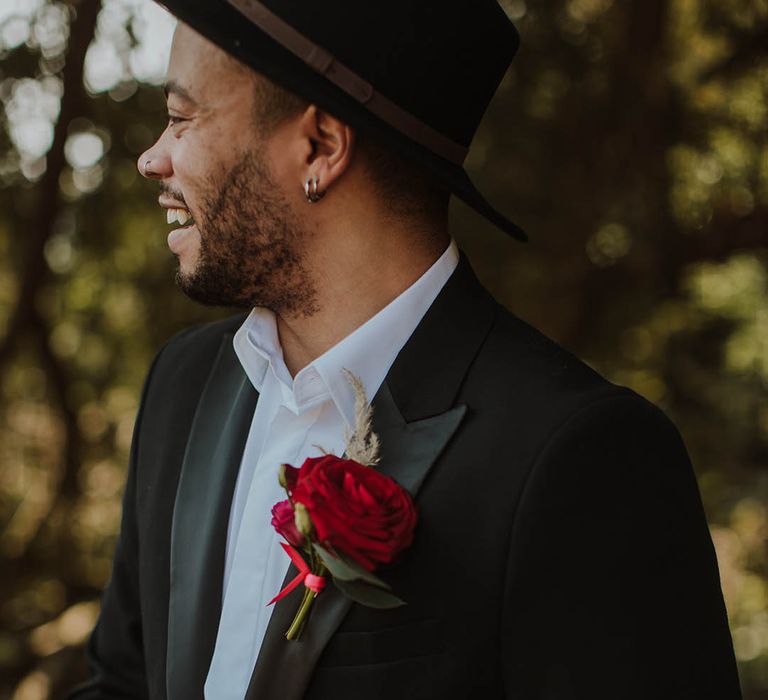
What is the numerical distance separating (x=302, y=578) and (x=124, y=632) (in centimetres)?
75

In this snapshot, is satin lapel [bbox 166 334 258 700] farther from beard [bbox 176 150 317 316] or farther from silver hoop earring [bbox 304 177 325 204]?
silver hoop earring [bbox 304 177 325 204]

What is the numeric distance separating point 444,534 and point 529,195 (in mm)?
2649

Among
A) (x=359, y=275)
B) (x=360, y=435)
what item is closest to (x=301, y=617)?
(x=360, y=435)

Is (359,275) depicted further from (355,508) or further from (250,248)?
(355,508)

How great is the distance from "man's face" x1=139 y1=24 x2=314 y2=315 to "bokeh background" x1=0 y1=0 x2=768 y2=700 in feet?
6.65

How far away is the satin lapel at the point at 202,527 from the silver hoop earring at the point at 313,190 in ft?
1.46

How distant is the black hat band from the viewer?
171 cm

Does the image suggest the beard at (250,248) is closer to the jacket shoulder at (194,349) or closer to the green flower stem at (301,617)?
the jacket shoulder at (194,349)

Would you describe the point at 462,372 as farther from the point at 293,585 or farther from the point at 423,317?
the point at 293,585

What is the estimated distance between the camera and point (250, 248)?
1881mm

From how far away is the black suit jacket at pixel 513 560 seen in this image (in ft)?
5.35

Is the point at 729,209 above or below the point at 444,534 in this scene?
below

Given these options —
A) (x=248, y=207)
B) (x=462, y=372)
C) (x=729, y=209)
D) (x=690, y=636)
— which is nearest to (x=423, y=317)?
(x=462, y=372)

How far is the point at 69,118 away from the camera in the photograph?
12.6 feet
